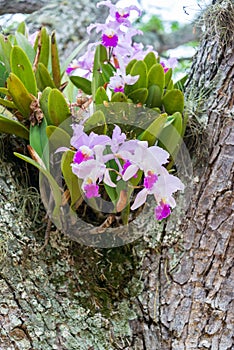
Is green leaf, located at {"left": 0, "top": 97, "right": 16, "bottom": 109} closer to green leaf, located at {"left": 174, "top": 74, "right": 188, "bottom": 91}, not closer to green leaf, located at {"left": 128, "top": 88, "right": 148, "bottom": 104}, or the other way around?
green leaf, located at {"left": 128, "top": 88, "right": 148, "bottom": 104}

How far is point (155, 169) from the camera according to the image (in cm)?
87

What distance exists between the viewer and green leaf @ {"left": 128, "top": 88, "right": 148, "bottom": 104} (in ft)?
3.38

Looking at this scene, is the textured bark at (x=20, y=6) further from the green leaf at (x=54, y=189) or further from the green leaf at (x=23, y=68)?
the green leaf at (x=54, y=189)

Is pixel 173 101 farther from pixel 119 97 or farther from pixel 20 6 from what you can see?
pixel 20 6

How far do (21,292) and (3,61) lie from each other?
1.81 feet

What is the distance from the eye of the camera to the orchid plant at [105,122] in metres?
0.87

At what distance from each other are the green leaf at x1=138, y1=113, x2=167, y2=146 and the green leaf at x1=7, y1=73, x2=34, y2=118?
27 cm

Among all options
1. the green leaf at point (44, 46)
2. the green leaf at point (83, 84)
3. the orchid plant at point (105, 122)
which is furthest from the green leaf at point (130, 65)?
the green leaf at point (44, 46)

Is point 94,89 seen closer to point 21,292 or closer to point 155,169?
point 155,169

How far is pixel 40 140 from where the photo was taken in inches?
38.1

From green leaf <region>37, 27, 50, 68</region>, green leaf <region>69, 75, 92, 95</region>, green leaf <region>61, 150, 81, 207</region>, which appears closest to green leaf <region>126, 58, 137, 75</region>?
green leaf <region>69, 75, 92, 95</region>

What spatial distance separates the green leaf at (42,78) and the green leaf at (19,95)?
0.10 metres

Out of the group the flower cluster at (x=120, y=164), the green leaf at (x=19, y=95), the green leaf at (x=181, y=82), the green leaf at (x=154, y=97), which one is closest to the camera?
the flower cluster at (x=120, y=164)

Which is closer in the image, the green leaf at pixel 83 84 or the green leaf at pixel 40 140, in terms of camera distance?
the green leaf at pixel 40 140
